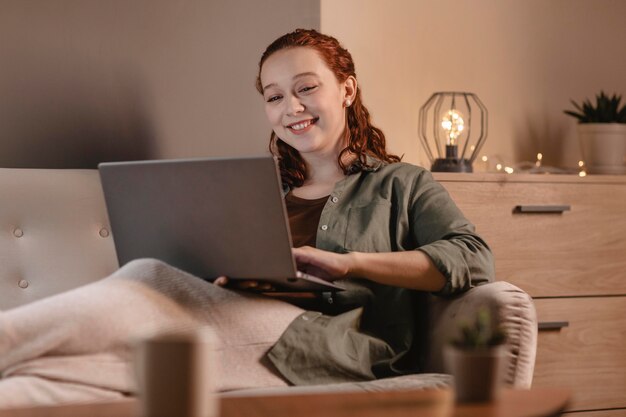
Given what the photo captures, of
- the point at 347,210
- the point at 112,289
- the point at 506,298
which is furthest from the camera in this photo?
the point at 347,210

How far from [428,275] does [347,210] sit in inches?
11.4

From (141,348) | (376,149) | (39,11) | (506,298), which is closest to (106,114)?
(39,11)

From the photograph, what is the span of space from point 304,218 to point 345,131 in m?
0.25

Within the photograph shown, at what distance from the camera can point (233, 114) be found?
2424 mm

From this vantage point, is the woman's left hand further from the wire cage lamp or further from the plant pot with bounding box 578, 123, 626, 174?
the plant pot with bounding box 578, 123, 626, 174

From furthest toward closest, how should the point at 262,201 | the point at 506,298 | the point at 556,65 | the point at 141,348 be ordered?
1. the point at 556,65
2. the point at 506,298
3. the point at 262,201
4. the point at 141,348

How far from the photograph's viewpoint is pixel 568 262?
2.55 m

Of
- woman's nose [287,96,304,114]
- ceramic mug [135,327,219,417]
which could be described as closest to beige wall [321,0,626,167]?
woman's nose [287,96,304,114]

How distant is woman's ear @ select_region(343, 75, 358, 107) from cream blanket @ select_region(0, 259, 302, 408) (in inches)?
26.8

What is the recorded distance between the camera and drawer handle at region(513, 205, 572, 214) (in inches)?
A: 98.4

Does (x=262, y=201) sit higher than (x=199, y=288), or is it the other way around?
(x=262, y=201)

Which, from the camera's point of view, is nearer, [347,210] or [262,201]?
[262,201]

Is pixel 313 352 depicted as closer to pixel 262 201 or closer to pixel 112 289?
pixel 262 201

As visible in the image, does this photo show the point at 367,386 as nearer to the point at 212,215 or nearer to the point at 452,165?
the point at 212,215
